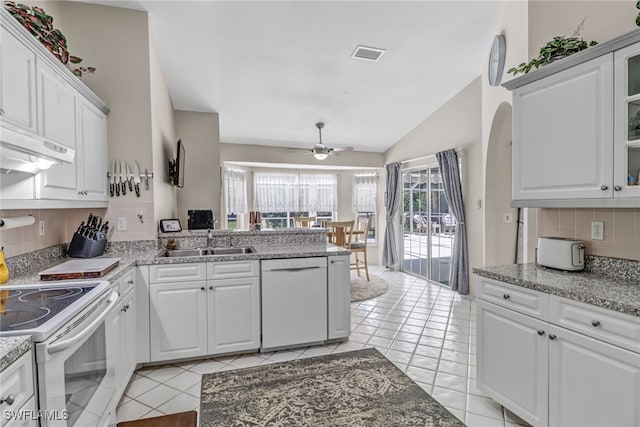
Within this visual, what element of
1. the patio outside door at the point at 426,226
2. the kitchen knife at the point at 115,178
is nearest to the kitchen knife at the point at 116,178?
the kitchen knife at the point at 115,178

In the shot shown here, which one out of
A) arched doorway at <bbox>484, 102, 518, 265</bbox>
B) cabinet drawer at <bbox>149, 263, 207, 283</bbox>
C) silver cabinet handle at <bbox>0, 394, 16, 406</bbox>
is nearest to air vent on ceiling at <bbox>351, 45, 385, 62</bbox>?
arched doorway at <bbox>484, 102, 518, 265</bbox>

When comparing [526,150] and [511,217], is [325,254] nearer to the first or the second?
[526,150]

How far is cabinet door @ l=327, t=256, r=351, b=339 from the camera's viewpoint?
2.94m

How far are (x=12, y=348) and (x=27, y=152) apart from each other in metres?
0.90

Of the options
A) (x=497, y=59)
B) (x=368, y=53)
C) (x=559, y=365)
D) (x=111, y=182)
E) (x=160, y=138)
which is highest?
(x=368, y=53)

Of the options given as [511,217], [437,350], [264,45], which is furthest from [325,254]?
[511,217]

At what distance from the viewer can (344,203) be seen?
23.7 feet

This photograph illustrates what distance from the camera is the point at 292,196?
6887 mm

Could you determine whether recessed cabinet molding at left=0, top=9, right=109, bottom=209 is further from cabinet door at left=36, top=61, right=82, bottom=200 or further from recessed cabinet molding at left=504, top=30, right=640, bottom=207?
recessed cabinet molding at left=504, top=30, right=640, bottom=207

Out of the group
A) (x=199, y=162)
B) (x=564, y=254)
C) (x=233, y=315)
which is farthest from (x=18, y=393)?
(x=199, y=162)

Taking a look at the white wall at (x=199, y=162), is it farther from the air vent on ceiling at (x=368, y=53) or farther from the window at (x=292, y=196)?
the air vent on ceiling at (x=368, y=53)

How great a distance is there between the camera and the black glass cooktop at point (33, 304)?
3.90 feet

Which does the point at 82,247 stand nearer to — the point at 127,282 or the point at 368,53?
the point at 127,282

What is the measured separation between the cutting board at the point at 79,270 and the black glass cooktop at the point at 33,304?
195mm
